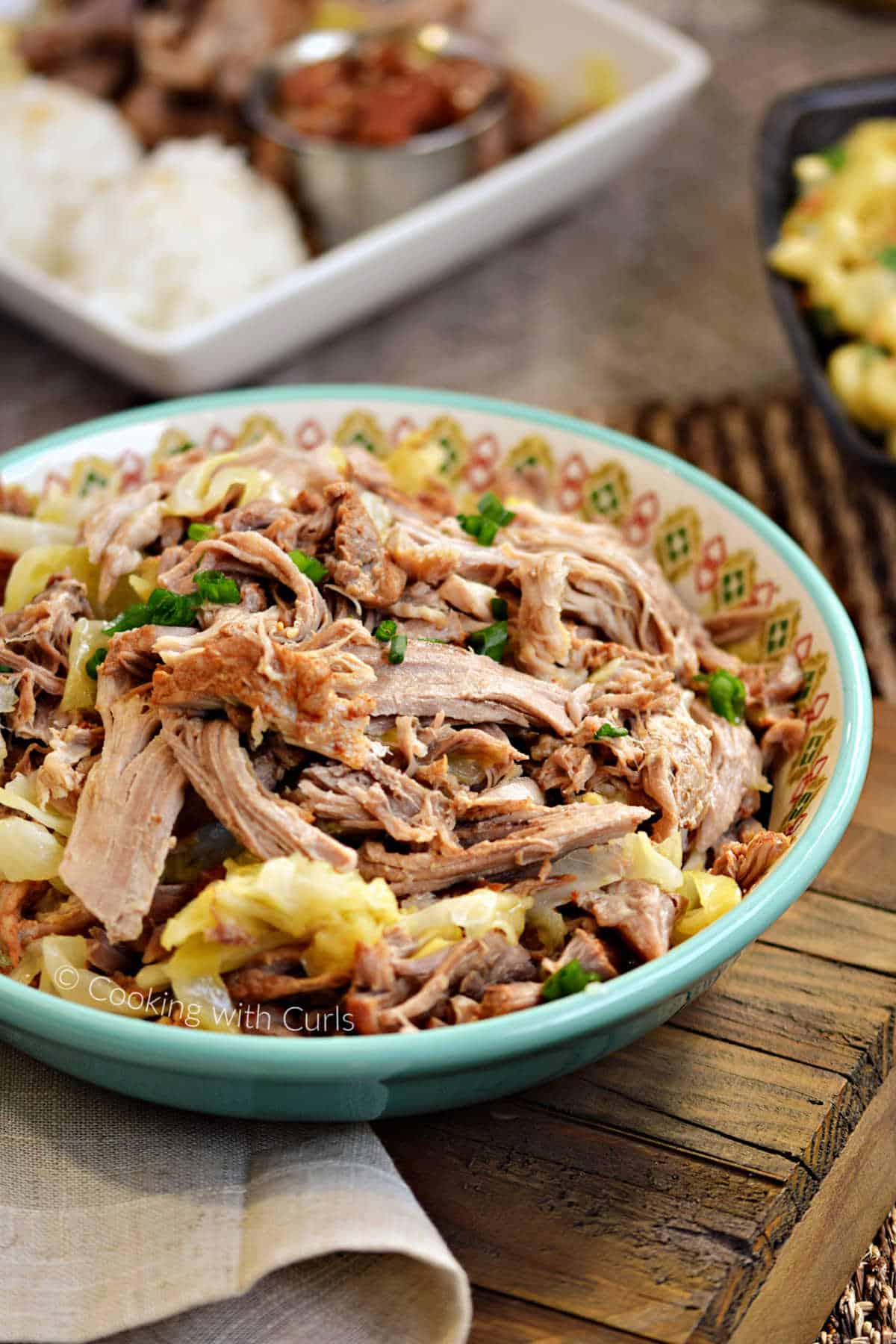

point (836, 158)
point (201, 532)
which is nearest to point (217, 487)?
point (201, 532)

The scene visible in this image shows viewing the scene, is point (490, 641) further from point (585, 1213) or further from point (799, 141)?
point (799, 141)

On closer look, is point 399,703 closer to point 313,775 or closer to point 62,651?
point 313,775

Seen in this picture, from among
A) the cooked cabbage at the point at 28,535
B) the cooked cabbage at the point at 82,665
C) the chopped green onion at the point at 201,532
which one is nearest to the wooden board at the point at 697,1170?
the cooked cabbage at the point at 82,665

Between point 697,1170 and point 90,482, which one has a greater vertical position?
point 90,482

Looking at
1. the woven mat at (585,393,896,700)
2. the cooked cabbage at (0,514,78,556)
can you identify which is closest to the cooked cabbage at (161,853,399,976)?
the cooked cabbage at (0,514,78,556)

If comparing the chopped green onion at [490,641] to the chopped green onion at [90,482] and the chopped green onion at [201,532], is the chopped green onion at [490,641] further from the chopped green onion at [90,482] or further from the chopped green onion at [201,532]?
the chopped green onion at [90,482]

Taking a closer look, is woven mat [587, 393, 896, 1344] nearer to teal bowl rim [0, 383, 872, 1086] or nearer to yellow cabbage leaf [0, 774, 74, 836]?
teal bowl rim [0, 383, 872, 1086]

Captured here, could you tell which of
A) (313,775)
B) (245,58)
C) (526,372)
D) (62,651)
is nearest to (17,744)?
(62,651)
